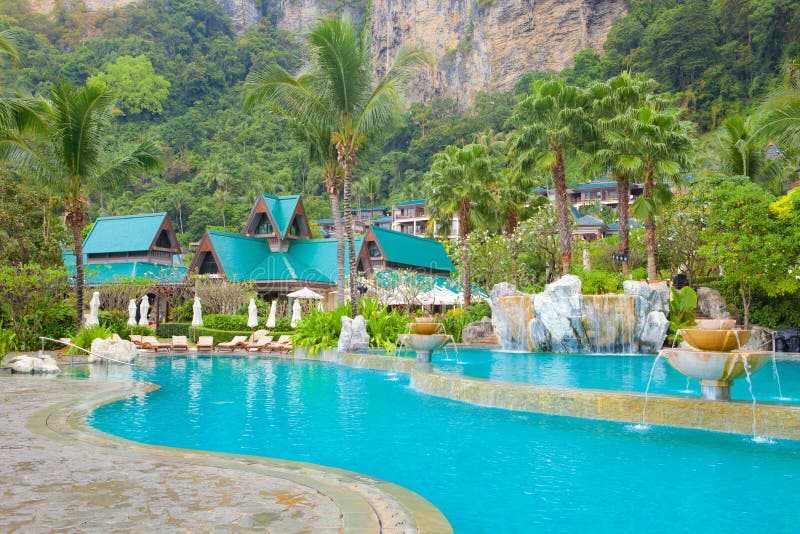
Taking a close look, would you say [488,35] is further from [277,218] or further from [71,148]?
[71,148]

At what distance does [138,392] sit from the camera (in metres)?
11.4

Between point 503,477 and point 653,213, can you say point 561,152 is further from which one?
point 503,477

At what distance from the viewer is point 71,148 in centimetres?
1998

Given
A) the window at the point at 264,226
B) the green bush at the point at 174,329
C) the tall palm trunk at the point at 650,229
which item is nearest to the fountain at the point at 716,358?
the tall palm trunk at the point at 650,229

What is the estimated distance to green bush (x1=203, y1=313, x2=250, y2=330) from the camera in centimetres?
2659

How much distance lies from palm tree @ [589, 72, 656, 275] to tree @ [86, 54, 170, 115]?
2767 inches

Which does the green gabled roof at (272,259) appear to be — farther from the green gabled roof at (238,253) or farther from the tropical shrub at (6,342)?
the tropical shrub at (6,342)

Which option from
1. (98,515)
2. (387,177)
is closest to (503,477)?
(98,515)

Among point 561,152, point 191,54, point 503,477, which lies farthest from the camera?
point 191,54

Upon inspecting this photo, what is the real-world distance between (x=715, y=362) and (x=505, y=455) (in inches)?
117

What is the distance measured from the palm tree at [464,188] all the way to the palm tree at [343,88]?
9.45m

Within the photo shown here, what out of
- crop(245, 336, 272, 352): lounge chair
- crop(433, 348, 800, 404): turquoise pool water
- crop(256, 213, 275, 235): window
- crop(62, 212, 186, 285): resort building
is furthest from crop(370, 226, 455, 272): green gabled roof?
crop(433, 348, 800, 404): turquoise pool water

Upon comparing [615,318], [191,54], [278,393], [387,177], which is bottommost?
[278,393]

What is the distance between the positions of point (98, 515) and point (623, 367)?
12.8 metres
